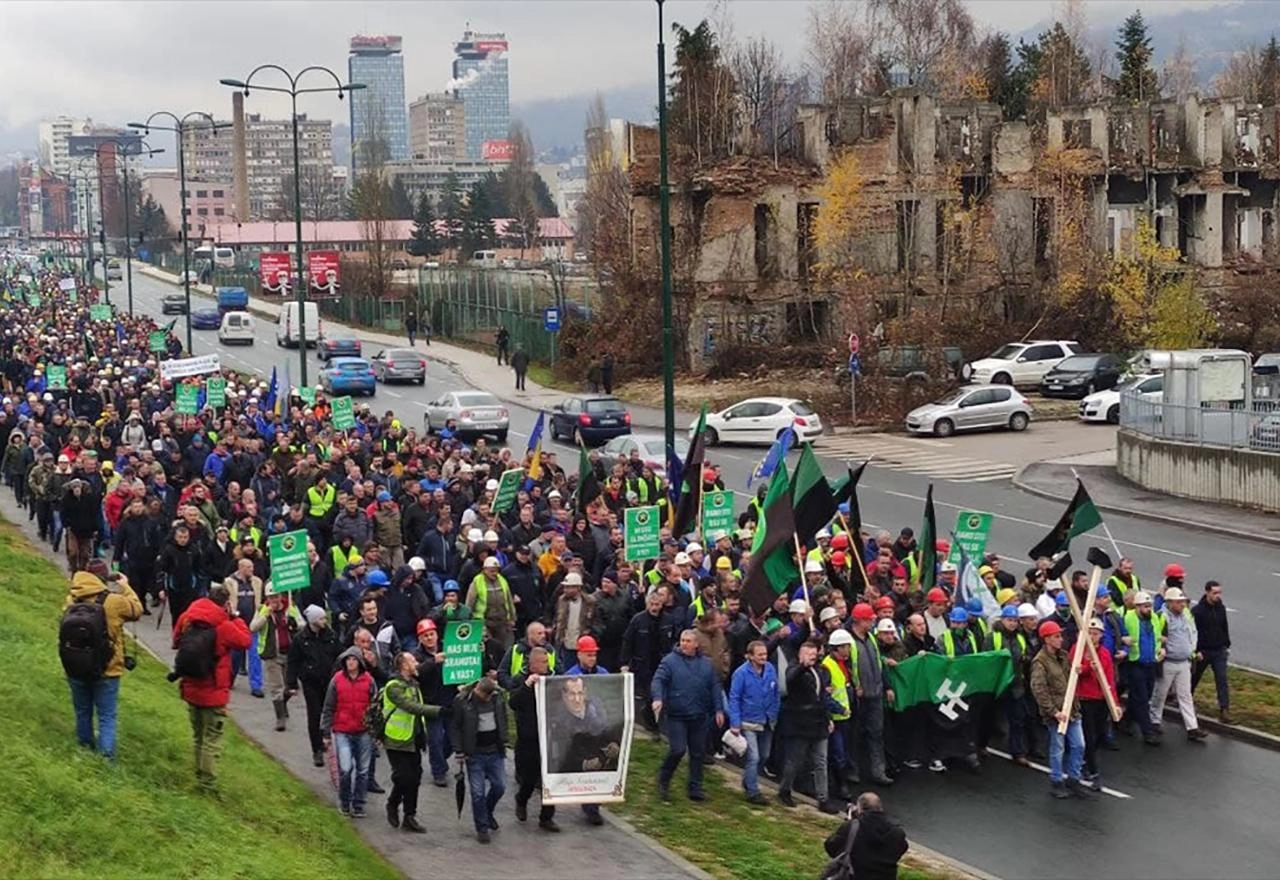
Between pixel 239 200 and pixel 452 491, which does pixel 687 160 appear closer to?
pixel 452 491

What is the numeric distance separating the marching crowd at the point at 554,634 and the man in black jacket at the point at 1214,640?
0.08ft

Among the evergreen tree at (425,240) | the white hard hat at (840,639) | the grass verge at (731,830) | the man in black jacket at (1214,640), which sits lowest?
the grass verge at (731,830)

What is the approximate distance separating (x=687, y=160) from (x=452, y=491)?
126ft

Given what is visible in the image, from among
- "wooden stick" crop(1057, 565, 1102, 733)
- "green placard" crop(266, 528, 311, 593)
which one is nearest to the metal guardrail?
"wooden stick" crop(1057, 565, 1102, 733)

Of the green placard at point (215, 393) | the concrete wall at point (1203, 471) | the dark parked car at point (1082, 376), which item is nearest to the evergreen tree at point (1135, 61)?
the dark parked car at point (1082, 376)

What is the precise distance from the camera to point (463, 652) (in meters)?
14.4

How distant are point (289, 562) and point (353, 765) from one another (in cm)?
377

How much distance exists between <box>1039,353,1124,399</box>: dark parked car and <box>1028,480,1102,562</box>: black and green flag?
33399 mm

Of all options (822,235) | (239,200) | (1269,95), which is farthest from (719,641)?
(239,200)

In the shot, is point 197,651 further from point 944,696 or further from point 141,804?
point 944,696

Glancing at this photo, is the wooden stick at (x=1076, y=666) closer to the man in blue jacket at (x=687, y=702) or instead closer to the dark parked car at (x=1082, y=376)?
the man in blue jacket at (x=687, y=702)

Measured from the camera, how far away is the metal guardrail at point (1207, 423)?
32.3 metres

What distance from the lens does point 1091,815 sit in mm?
14922

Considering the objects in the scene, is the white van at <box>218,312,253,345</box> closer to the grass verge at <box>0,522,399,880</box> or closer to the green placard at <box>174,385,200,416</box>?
the green placard at <box>174,385,200,416</box>
